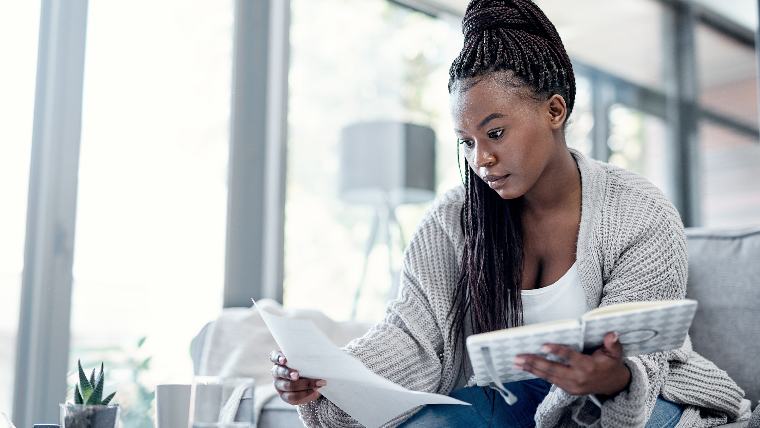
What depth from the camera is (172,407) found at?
1126 millimetres

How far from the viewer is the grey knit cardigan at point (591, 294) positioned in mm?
1251

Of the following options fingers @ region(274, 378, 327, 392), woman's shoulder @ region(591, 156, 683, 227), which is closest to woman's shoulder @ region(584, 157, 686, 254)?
woman's shoulder @ region(591, 156, 683, 227)

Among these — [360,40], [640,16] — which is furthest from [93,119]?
→ [640,16]

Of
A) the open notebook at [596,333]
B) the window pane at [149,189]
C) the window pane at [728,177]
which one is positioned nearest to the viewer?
the open notebook at [596,333]

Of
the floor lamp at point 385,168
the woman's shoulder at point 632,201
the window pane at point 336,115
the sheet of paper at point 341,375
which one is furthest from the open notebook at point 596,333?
the window pane at point 336,115

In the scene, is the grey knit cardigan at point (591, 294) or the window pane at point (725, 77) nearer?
the grey knit cardigan at point (591, 294)

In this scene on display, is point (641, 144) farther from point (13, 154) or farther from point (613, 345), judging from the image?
point (613, 345)

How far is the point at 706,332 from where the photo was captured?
1602mm

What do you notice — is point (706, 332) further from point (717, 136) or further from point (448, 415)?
point (717, 136)

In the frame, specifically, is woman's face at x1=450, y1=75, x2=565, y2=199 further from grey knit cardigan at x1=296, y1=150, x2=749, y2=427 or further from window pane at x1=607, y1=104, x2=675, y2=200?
window pane at x1=607, y1=104, x2=675, y2=200

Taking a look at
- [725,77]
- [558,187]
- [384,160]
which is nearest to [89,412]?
[558,187]

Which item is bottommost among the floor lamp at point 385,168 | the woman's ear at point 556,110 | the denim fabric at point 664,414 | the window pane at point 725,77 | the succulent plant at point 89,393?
the denim fabric at point 664,414

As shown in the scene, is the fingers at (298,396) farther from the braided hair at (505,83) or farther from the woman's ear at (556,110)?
the woman's ear at (556,110)

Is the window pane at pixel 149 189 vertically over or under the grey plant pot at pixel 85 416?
over
